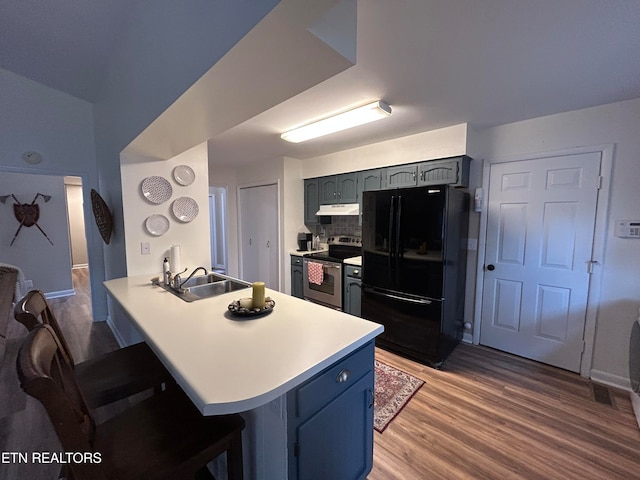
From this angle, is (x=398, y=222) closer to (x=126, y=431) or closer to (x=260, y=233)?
(x=126, y=431)

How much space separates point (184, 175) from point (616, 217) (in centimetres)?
372

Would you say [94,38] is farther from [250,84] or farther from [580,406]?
[580,406]

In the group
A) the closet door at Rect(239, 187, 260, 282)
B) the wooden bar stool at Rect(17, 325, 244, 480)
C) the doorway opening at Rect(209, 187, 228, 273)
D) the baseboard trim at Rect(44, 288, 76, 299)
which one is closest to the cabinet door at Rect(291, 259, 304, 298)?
the closet door at Rect(239, 187, 260, 282)

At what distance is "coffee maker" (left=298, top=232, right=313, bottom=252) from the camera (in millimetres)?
4078

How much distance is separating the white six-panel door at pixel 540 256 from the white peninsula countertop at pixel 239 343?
2.15 m

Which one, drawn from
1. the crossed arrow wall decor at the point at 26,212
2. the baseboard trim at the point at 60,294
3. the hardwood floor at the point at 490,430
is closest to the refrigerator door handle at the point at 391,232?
the hardwood floor at the point at 490,430

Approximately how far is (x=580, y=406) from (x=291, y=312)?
2.28 meters

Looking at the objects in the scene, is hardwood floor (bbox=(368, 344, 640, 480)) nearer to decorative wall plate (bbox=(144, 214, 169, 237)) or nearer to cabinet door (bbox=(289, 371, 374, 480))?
cabinet door (bbox=(289, 371, 374, 480))

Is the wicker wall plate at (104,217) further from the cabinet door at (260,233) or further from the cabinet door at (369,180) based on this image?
the cabinet door at (369,180)

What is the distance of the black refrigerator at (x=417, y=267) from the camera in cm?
238

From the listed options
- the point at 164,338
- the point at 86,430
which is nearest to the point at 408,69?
the point at 164,338

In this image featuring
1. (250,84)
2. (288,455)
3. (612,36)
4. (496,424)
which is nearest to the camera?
(288,455)

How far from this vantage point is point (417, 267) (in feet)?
8.16

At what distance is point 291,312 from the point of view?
4.93ft
